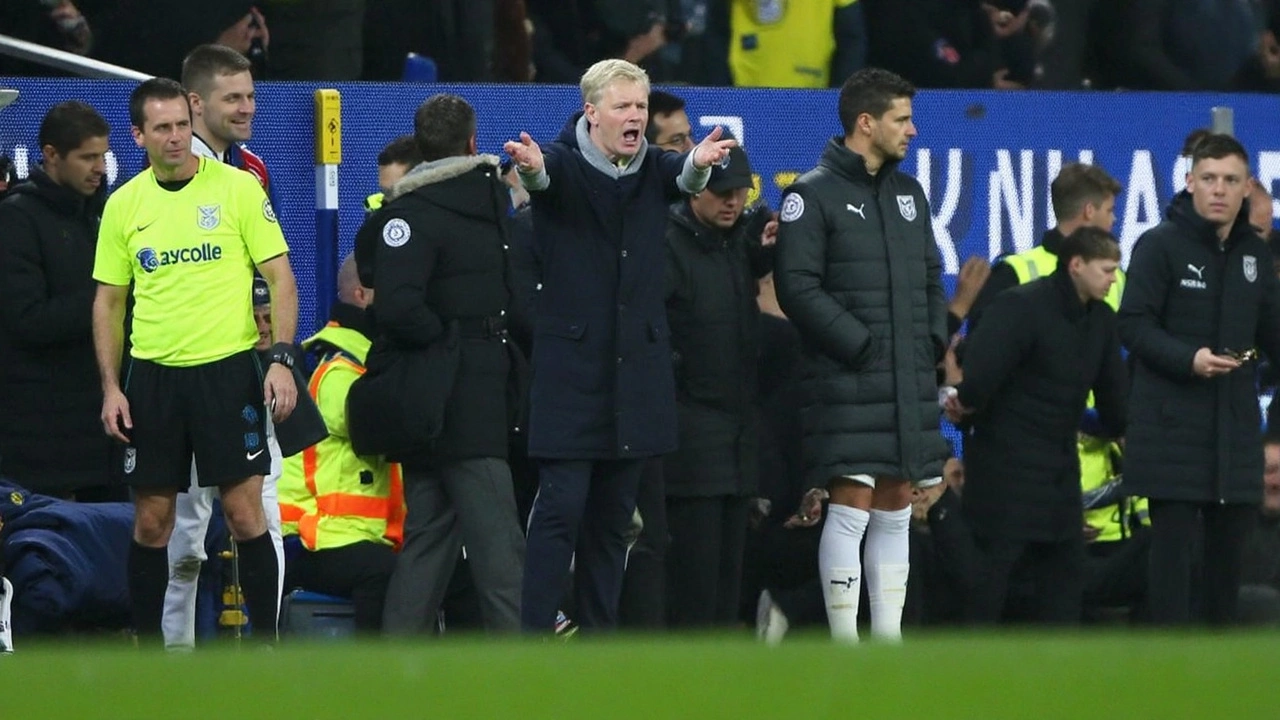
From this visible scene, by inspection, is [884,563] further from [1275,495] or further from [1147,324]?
[1275,495]

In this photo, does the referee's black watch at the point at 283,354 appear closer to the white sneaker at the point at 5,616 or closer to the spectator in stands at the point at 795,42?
the white sneaker at the point at 5,616

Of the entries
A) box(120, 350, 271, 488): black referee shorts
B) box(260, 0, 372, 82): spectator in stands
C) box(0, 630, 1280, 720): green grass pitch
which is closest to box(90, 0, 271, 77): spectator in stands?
box(260, 0, 372, 82): spectator in stands

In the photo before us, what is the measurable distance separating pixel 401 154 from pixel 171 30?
1506 mm

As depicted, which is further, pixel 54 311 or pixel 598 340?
pixel 54 311

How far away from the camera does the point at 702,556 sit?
9.91m

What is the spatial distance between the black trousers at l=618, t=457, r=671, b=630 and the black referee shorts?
1321 mm

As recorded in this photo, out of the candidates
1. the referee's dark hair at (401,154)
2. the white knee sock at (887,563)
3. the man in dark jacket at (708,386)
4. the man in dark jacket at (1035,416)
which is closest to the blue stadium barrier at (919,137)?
the referee's dark hair at (401,154)

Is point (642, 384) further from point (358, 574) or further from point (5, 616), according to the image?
point (5, 616)

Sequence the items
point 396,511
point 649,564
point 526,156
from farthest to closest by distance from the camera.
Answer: point 396,511 < point 649,564 < point 526,156

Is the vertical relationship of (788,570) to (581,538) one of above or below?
below

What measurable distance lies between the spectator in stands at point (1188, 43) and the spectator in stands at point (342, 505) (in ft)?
18.2

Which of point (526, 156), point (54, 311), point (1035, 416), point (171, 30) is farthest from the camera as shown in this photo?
point (171, 30)

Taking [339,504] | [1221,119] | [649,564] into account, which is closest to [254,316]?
[339,504]

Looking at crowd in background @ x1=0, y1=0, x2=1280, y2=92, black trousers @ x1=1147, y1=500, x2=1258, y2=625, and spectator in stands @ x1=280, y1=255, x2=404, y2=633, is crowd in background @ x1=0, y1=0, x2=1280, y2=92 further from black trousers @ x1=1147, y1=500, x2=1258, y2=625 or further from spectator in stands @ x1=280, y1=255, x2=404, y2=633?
black trousers @ x1=1147, y1=500, x2=1258, y2=625
